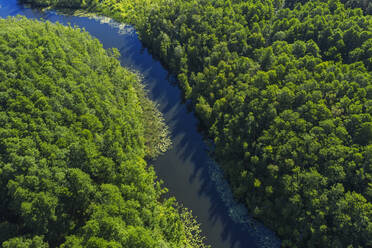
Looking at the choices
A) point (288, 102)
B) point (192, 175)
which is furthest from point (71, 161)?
point (288, 102)

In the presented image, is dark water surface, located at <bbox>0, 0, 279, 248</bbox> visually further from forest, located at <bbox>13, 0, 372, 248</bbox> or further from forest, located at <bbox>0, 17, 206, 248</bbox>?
forest, located at <bbox>13, 0, 372, 248</bbox>

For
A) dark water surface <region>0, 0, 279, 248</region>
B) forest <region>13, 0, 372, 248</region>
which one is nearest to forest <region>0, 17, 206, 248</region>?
dark water surface <region>0, 0, 279, 248</region>

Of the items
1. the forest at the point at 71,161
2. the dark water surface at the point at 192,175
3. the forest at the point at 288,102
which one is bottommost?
the forest at the point at 71,161

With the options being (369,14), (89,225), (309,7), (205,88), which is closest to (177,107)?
(205,88)

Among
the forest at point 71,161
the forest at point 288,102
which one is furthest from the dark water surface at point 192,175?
the forest at point 288,102

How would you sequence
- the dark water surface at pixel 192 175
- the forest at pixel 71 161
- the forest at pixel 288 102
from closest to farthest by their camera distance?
the forest at pixel 71 161 < the forest at pixel 288 102 < the dark water surface at pixel 192 175

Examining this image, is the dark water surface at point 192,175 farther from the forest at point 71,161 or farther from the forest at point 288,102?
the forest at point 288,102

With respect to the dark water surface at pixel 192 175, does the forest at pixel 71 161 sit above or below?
below
